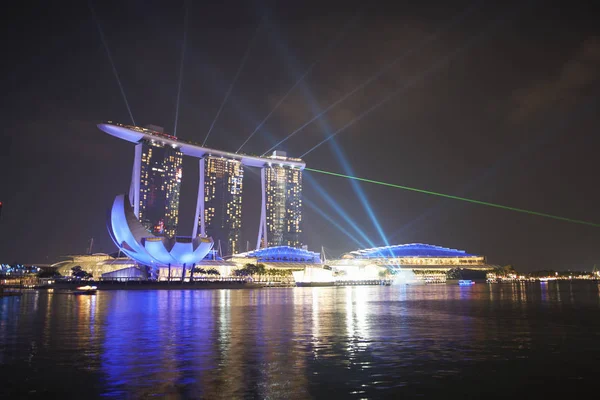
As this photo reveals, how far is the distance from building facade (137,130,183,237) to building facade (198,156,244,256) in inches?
1077

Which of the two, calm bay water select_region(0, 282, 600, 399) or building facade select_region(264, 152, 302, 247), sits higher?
building facade select_region(264, 152, 302, 247)

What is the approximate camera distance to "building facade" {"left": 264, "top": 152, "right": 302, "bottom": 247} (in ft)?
617

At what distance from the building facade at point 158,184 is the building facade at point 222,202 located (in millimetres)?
27368

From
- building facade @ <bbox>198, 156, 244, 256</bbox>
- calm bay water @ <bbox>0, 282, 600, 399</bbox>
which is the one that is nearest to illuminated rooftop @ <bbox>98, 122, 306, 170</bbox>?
building facade @ <bbox>198, 156, 244, 256</bbox>

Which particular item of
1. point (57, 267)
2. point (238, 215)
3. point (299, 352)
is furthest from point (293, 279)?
point (299, 352)

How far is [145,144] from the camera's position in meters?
143

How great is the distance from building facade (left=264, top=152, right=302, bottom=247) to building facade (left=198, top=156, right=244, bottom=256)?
12.4 meters

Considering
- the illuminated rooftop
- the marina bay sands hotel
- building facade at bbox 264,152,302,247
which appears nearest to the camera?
the illuminated rooftop

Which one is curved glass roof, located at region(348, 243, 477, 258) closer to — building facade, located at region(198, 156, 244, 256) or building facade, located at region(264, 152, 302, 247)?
building facade, located at region(264, 152, 302, 247)

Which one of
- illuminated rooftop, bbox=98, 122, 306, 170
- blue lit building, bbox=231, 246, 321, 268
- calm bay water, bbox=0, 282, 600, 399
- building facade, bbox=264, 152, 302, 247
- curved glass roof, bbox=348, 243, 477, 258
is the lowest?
calm bay water, bbox=0, 282, 600, 399

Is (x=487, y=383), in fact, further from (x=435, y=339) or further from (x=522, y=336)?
(x=522, y=336)

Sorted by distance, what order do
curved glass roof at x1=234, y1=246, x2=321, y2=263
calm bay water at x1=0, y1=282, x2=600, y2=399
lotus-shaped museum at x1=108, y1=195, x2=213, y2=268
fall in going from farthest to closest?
curved glass roof at x1=234, y1=246, x2=321, y2=263 → lotus-shaped museum at x1=108, y1=195, x2=213, y2=268 → calm bay water at x1=0, y1=282, x2=600, y2=399

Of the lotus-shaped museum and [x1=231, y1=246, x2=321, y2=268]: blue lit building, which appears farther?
[x1=231, y1=246, x2=321, y2=268]: blue lit building

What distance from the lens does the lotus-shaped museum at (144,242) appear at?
3189 inches
